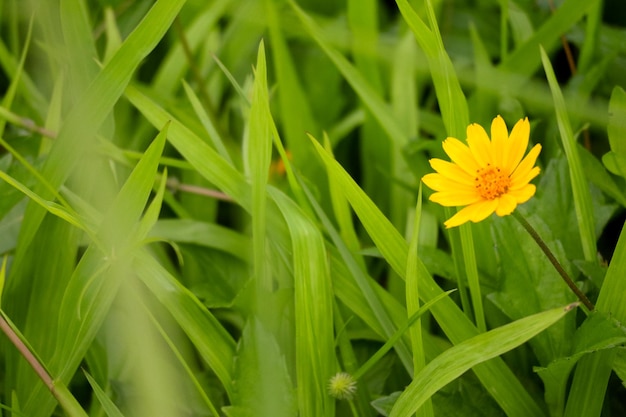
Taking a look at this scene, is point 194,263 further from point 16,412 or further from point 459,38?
point 459,38

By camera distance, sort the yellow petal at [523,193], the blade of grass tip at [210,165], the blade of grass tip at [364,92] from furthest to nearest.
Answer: the blade of grass tip at [364,92] < the blade of grass tip at [210,165] < the yellow petal at [523,193]

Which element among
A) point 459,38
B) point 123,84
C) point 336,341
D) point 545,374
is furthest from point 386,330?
point 459,38

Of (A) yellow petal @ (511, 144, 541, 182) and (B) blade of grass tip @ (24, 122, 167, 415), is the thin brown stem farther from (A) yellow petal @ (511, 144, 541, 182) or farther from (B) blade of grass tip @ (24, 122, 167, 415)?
(A) yellow petal @ (511, 144, 541, 182)

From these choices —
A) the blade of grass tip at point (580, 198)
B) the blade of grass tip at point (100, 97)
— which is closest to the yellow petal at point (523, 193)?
the blade of grass tip at point (580, 198)

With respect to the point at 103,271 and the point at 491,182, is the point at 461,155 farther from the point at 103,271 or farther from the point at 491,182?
the point at 103,271

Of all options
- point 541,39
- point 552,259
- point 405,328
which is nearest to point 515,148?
point 552,259

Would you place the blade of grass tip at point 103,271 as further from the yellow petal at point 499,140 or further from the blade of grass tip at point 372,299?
the yellow petal at point 499,140

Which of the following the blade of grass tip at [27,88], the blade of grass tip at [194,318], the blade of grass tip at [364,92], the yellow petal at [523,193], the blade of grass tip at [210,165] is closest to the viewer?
the yellow petal at [523,193]
